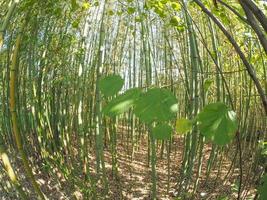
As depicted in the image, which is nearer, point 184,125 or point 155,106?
point 155,106

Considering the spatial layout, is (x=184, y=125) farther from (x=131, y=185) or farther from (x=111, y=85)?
(x=131, y=185)

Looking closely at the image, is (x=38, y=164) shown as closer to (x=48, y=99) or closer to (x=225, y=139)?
(x=48, y=99)

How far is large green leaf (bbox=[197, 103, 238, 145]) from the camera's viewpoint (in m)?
0.61

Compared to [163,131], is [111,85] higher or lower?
higher

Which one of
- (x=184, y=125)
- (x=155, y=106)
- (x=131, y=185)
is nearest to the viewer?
(x=155, y=106)

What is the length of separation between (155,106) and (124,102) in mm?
52

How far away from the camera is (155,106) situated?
0.55 m

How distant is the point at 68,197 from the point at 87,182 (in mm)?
247

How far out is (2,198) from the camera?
3033 millimetres

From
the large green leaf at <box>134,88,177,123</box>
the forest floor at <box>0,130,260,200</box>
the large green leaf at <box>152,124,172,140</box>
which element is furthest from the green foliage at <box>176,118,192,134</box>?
the forest floor at <box>0,130,260,200</box>

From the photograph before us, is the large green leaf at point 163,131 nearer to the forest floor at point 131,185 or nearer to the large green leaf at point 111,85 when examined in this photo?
the large green leaf at point 111,85

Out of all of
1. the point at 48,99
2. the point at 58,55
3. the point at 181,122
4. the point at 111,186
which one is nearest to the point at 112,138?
the point at 111,186

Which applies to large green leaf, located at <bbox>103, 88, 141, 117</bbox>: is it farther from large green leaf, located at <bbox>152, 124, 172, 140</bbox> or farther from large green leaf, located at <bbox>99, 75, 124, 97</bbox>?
large green leaf, located at <bbox>152, 124, 172, 140</bbox>

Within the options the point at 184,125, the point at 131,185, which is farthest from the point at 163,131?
the point at 131,185
